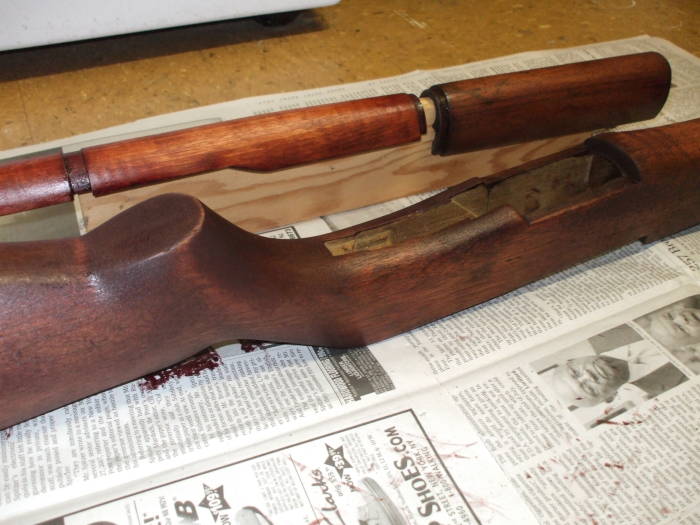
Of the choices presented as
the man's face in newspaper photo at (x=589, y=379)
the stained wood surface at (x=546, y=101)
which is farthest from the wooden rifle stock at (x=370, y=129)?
the man's face in newspaper photo at (x=589, y=379)

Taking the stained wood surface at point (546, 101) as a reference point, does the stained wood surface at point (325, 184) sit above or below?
above

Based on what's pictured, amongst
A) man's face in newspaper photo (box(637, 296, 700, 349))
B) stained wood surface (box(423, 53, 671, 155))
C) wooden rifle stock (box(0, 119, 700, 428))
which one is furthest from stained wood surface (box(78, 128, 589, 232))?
man's face in newspaper photo (box(637, 296, 700, 349))

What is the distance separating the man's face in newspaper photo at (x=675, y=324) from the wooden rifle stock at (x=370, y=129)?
0.31m

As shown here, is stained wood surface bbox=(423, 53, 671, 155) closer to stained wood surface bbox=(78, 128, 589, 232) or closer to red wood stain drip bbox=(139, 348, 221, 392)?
stained wood surface bbox=(78, 128, 589, 232)

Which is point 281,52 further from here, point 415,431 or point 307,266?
point 415,431

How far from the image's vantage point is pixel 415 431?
815 mm

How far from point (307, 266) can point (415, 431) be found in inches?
9.1

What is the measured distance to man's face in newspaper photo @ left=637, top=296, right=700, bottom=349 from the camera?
36.7 inches

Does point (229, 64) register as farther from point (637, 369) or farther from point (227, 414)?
point (637, 369)

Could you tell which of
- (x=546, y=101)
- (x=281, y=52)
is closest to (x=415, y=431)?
(x=546, y=101)

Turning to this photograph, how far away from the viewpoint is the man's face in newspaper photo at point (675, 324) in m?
0.93

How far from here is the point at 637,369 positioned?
2.94ft

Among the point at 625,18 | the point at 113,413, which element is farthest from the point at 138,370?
the point at 625,18

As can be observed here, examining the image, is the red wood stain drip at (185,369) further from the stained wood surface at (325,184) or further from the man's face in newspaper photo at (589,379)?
the man's face in newspaper photo at (589,379)
